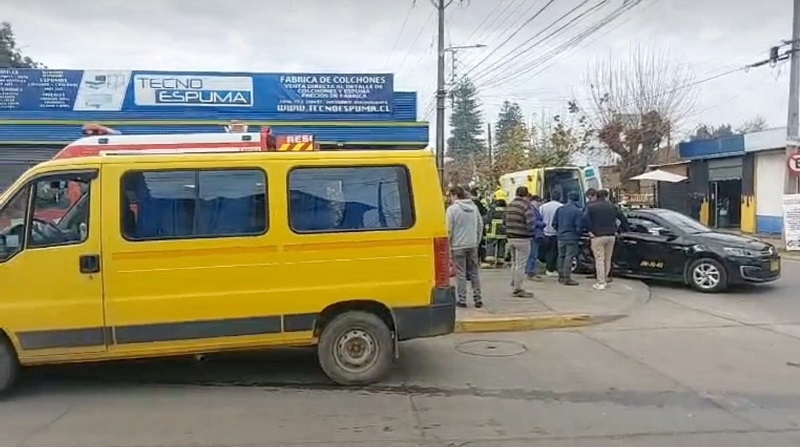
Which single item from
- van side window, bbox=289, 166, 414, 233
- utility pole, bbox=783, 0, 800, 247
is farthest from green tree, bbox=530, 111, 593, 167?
van side window, bbox=289, 166, 414, 233

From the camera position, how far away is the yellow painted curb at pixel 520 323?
9117 mm

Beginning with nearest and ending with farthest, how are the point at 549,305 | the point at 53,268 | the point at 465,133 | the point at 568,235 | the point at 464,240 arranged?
the point at 53,268
the point at 464,240
the point at 549,305
the point at 568,235
the point at 465,133

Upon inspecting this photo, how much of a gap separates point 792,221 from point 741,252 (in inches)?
355

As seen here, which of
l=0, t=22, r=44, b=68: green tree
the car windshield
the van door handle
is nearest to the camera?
the van door handle

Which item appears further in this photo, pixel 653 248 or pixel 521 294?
pixel 653 248

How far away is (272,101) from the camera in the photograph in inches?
746

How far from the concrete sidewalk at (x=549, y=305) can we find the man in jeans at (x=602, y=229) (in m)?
0.34

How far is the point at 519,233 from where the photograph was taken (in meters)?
11.5

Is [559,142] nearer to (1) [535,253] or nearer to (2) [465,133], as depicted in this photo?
(1) [535,253]

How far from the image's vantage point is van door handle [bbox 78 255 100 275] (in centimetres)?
603

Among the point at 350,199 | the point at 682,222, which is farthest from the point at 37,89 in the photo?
the point at 682,222

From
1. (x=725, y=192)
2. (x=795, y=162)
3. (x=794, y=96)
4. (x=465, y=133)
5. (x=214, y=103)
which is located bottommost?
(x=725, y=192)

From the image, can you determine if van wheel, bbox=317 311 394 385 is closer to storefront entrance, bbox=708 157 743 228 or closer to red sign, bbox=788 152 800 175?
red sign, bbox=788 152 800 175

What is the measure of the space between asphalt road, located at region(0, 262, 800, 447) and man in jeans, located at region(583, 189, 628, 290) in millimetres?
3454
